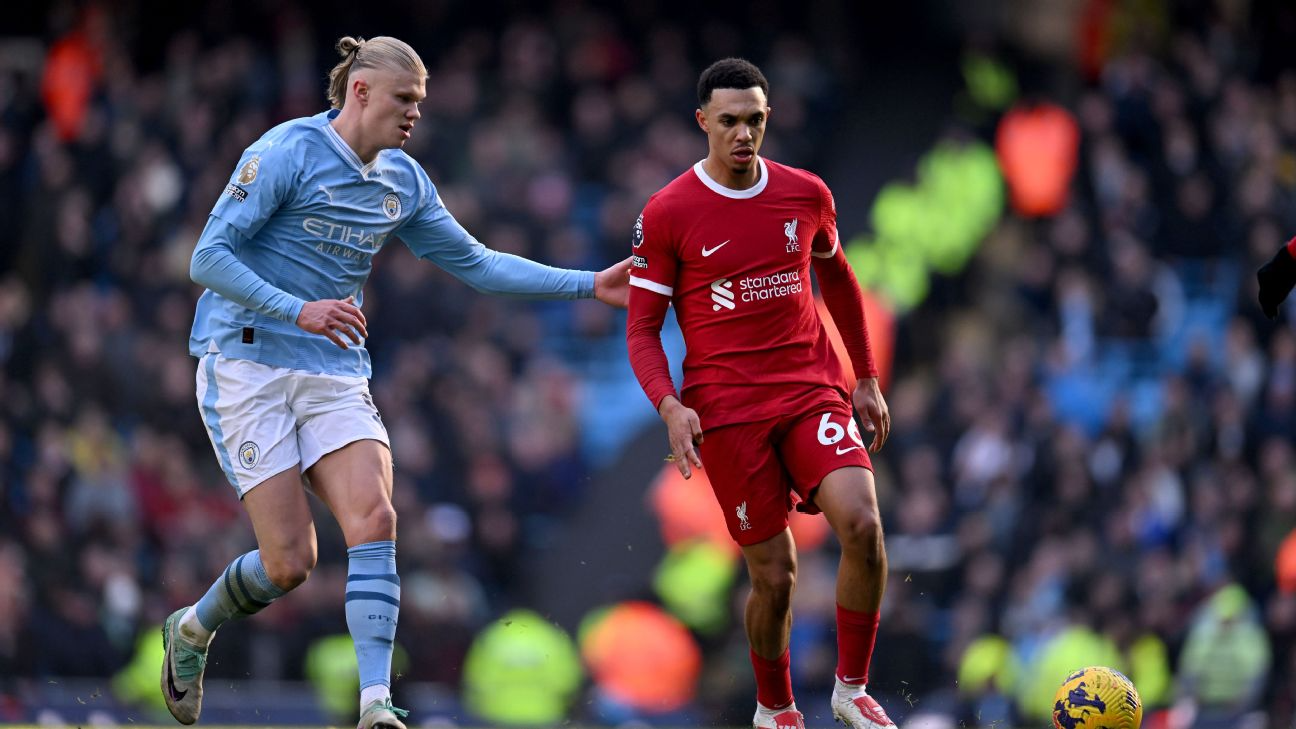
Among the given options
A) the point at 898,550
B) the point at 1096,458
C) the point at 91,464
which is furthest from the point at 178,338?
the point at 1096,458

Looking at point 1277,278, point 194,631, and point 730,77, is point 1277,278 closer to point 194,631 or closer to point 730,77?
point 730,77

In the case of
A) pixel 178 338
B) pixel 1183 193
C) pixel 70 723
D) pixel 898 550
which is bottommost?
pixel 70 723

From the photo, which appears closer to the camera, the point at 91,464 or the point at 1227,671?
the point at 1227,671

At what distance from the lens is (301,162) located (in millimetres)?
6832

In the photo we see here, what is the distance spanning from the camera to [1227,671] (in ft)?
45.1

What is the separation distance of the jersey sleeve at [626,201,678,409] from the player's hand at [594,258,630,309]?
1.19 feet

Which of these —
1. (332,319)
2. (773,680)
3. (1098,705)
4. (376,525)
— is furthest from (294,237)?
(1098,705)

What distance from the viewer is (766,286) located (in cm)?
705

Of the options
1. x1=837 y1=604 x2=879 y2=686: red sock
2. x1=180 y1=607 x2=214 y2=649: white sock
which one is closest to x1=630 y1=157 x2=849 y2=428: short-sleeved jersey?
x1=837 y1=604 x2=879 y2=686: red sock

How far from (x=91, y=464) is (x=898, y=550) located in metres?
6.71

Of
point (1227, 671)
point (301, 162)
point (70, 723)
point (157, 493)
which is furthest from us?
point (157, 493)

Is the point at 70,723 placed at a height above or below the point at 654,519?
below

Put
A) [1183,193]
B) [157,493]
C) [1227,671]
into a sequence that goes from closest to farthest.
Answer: [1227,671]
[157,493]
[1183,193]

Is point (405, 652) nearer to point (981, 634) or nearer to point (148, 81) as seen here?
point (981, 634)
